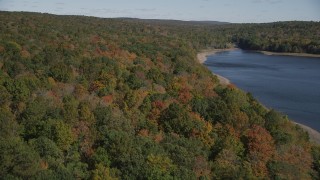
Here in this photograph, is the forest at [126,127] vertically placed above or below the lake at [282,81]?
above

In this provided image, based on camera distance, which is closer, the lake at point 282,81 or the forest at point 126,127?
the forest at point 126,127

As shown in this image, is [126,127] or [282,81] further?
[282,81]

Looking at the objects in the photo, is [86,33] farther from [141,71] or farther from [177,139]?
[177,139]

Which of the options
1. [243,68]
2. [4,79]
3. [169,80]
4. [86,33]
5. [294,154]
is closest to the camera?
[294,154]

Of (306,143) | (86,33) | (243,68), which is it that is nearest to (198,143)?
(306,143)

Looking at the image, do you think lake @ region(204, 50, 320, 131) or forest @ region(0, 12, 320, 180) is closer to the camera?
forest @ region(0, 12, 320, 180)
